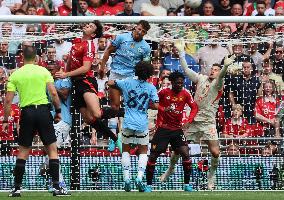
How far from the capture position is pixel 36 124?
51.3 ft

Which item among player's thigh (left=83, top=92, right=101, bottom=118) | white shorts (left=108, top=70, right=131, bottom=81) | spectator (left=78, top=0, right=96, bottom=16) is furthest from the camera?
spectator (left=78, top=0, right=96, bottom=16)

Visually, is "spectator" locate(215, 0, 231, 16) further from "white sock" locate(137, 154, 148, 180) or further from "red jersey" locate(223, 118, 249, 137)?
"white sock" locate(137, 154, 148, 180)

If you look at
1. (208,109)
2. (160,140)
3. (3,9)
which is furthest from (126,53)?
(3,9)

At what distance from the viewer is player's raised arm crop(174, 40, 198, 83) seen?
19141 millimetres

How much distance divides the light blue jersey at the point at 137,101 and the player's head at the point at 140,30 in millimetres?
1063

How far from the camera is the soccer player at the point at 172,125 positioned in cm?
1828

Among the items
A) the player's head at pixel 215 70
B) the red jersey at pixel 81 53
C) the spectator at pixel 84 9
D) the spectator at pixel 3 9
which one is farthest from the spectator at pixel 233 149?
the spectator at pixel 3 9

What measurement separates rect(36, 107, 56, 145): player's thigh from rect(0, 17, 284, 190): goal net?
145 inches

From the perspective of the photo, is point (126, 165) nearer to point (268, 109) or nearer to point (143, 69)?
point (143, 69)

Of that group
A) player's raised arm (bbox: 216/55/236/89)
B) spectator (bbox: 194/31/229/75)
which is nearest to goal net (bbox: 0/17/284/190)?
spectator (bbox: 194/31/229/75)

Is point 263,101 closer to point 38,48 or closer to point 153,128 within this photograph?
point 153,128

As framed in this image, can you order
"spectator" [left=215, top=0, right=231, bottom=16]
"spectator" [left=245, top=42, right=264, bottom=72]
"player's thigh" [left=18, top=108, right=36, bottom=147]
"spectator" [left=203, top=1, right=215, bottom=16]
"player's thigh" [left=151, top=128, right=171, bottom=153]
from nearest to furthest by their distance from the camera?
1. "player's thigh" [left=18, top=108, right=36, bottom=147]
2. "player's thigh" [left=151, top=128, right=171, bottom=153]
3. "spectator" [left=245, top=42, right=264, bottom=72]
4. "spectator" [left=203, top=1, right=215, bottom=16]
5. "spectator" [left=215, top=0, right=231, bottom=16]

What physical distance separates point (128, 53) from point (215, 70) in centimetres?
209

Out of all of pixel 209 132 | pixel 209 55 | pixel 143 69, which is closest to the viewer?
pixel 143 69
